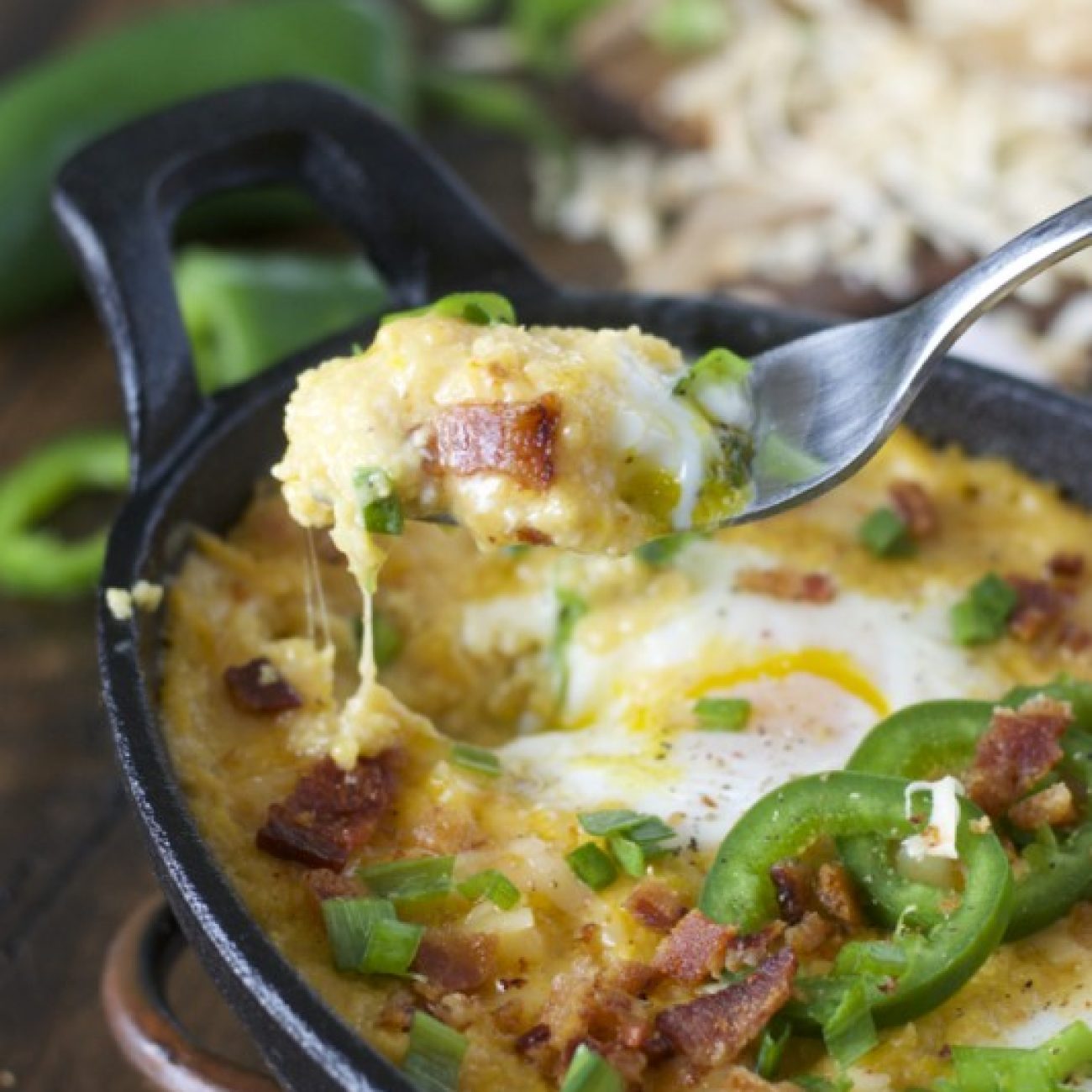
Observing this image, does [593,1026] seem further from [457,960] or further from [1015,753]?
[1015,753]

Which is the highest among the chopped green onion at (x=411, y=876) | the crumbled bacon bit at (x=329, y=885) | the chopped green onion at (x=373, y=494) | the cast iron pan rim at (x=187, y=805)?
the chopped green onion at (x=373, y=494)

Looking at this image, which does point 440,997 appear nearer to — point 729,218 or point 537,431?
point 537,431

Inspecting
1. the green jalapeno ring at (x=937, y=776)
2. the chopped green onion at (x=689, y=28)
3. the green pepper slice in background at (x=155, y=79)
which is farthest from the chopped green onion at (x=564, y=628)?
the chopped green onion at (x=689, y=28)

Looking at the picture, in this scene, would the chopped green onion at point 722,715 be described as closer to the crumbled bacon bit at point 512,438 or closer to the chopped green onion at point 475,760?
the chopped green onion at point 475,760

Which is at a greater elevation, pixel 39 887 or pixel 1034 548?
pixel 1034 548

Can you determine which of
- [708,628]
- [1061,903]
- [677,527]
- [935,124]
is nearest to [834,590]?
[708,628]

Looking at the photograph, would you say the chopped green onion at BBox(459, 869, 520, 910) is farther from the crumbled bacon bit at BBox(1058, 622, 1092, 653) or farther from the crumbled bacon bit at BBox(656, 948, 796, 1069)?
the crumbled bacon bit at BBox(1058, 622, 1092, 653)
